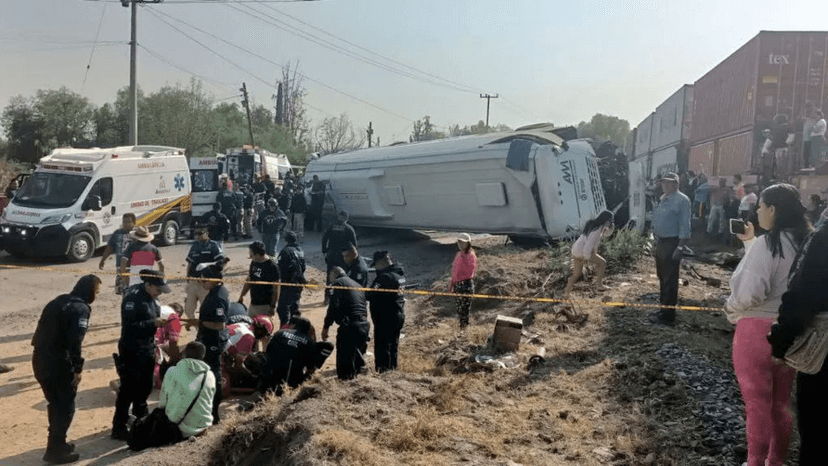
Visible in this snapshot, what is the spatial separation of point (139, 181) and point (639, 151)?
1026 inches

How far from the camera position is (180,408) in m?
5.93

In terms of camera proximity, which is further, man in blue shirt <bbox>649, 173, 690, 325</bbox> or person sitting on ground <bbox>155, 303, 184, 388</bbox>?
man in blue shirt <bbox>649, 173, 690, 325</bbox>

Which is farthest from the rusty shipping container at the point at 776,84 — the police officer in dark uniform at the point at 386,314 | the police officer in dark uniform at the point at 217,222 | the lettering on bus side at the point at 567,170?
the police officer in dark uniform at the point at 217,222

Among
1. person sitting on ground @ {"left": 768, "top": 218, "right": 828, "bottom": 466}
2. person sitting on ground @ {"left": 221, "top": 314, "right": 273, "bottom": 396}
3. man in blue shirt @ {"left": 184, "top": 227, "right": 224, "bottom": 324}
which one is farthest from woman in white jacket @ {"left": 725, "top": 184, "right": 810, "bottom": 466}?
man in blue shirt @ {"left": 184, "top": 227, "right": 224, "bottom": 324}

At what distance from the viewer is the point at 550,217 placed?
1462cm

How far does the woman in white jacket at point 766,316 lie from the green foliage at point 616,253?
299 inches

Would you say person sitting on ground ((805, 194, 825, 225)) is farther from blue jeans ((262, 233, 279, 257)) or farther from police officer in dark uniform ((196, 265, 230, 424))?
police officer in dark uniform ((196, 265, 230, 424))

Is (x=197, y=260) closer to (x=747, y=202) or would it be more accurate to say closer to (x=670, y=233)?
(x=670, y=233)

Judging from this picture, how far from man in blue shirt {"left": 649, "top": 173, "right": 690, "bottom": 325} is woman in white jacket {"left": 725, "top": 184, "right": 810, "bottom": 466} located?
3.90 m

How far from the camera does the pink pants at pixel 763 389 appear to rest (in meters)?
3.98

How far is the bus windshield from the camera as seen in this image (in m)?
15.2

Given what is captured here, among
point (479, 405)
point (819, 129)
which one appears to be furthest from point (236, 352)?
point (819, 129)

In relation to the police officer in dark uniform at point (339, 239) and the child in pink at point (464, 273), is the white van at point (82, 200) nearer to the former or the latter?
the police officer in dark uniform at point (339, 239)

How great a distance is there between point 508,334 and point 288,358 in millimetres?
2478
